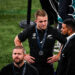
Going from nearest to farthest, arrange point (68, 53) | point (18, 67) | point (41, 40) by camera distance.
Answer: point (18, 67) → point (68, 53) → point (41, 40)

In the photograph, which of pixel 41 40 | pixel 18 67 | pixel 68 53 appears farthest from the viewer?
pixel 41 40

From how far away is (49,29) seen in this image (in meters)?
3.88

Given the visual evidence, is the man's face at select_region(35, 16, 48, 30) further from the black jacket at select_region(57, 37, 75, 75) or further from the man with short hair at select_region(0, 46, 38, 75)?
the man with short hair at select_region(0, 46, 38, 75)

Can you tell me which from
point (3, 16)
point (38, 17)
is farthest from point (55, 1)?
point (3, 16)

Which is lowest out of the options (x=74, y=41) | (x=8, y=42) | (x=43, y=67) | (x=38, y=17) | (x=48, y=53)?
(x=8, y=42)

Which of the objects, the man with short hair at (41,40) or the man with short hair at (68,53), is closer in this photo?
the man with short hair at (68,53)

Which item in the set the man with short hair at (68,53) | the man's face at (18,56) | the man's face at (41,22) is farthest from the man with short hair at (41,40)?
the man's face at (18,56)

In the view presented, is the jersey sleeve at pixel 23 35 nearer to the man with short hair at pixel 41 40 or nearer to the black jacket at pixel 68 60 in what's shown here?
the man with short hair at pixel 41 40

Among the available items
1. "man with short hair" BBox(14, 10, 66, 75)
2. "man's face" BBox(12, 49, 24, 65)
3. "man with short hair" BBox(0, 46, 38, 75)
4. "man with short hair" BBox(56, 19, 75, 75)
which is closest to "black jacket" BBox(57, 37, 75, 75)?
"man with short hair" BBox(56, 19, 75, 75)

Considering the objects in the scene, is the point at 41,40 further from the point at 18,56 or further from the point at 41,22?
the point at 18,56

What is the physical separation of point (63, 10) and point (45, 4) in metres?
2.01

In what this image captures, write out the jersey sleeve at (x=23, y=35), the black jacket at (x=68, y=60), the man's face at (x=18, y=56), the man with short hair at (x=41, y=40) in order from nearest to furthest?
the man's face at (x=18, y=56) → the black jacket at (x=68, y=60) → the man with short hair at (x=41, y=40) → the jersey sleeve at (x=23, y=35)

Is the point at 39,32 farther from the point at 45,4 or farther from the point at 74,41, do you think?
the point at 45,4

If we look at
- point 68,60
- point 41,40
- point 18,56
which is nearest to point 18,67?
point 18,56
